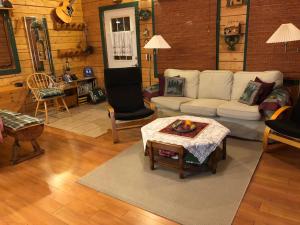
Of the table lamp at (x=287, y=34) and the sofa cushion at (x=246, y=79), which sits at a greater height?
the table lamp at (x=287, y=34)

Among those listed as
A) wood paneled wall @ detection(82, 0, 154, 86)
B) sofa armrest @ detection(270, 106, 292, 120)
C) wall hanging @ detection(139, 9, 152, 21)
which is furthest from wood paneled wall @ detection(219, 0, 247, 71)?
wood paneled wall @ detection(82, 0, 154, 86)

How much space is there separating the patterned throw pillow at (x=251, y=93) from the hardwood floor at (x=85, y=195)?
0.74 m

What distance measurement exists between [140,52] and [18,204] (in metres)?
3.62

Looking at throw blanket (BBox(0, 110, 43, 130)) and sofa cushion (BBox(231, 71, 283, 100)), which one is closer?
throw blanket (BBox(0, 110, 43, 130))

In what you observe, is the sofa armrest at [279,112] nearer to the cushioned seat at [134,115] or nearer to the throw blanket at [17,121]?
the cushioned seat at [134,115]

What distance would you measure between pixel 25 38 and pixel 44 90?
3.87 ft

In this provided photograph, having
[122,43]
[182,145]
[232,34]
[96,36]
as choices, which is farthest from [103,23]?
[182,145]

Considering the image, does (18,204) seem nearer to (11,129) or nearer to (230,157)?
(11,129)

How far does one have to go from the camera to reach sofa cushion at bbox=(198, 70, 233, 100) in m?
3.69

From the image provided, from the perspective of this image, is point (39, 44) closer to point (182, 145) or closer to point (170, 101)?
point (170, 101)

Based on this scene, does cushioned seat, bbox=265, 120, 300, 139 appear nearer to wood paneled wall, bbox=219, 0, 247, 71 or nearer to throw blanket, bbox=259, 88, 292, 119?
throw blanket, bbox=259, 88, 292, 119

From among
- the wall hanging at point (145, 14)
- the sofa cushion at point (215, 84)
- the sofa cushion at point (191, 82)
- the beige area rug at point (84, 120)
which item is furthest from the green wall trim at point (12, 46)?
the sofa cushion at point (215, 84)

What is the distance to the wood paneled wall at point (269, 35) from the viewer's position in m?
3.37

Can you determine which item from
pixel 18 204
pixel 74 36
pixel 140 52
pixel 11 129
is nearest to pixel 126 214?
pixel 18 204
